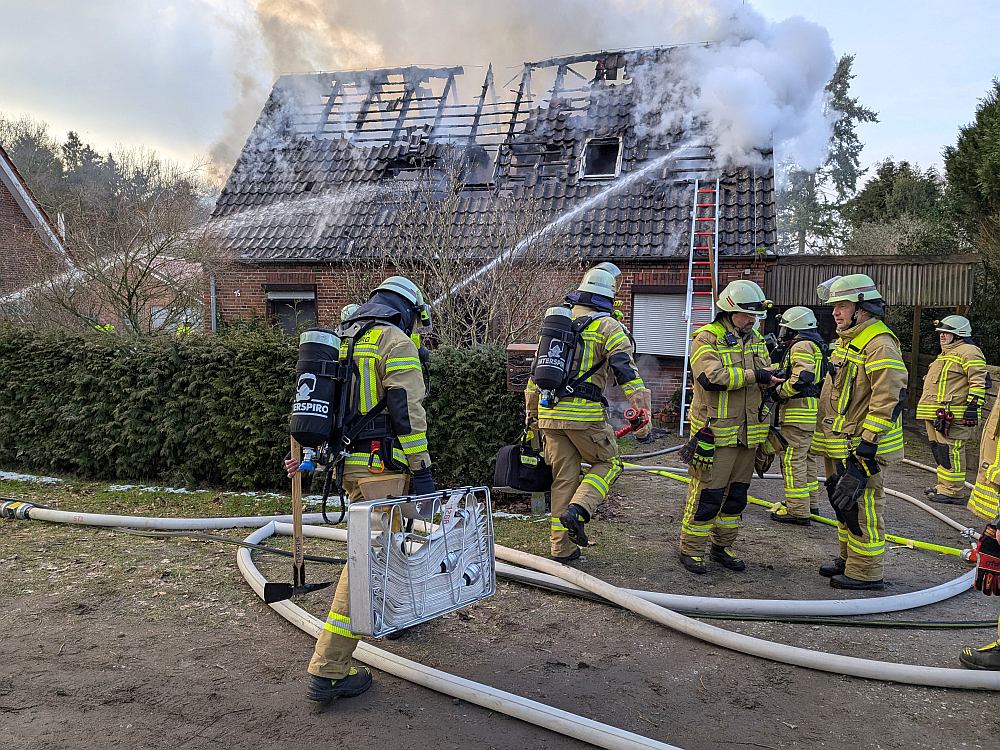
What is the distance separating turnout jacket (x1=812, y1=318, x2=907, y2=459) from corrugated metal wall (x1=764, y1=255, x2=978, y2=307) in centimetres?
715

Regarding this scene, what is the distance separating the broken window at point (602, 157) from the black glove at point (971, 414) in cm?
751

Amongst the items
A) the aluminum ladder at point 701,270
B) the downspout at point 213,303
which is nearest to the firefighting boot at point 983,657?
the aluminum ladder at point 701,270

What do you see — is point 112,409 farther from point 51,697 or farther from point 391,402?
point 391,402

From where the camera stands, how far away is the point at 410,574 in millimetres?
3199

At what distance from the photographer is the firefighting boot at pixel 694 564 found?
5.02m

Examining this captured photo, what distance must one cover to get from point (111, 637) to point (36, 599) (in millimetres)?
899

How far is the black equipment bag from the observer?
510cm

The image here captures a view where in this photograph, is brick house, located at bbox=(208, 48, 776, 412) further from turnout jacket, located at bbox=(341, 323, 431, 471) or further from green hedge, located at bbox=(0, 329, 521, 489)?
turnout jacket, located at bbox=(341, 323, 431, 471)

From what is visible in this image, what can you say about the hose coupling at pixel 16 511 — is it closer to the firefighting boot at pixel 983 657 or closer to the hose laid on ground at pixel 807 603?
the hose laid on ground at pixel 807 603

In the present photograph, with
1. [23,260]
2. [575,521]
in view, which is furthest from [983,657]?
[23,260]

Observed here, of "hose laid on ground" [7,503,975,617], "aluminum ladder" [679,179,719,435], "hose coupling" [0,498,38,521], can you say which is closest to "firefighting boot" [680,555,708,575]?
"hose laid on ground" [7,503,975,617]

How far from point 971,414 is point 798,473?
2335mm

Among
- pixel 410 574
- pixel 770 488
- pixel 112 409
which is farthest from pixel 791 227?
pixel 410 574

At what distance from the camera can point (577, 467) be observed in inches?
199
